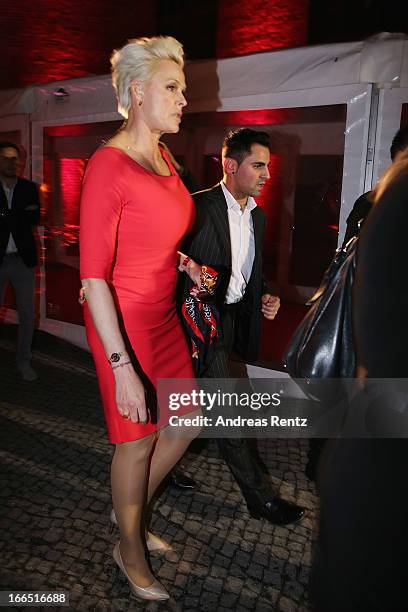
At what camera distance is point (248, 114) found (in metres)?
7.78

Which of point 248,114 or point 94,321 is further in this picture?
point 248,114

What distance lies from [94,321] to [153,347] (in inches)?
13.3

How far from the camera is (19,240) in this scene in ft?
17.0

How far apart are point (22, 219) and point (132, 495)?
376cm

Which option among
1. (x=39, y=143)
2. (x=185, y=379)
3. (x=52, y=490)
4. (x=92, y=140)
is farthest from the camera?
(x=92, y=140)

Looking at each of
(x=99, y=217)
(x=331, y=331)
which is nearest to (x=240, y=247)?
(x=99, y=217)

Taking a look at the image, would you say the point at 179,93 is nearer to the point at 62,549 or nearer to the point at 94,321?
the point at 94,321

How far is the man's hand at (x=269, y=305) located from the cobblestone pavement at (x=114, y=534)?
1.06 meters

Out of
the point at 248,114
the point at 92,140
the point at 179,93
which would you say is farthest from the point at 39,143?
the point at 179,93

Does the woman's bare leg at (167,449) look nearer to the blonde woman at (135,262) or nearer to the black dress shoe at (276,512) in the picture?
the blonde woman at (135,262)

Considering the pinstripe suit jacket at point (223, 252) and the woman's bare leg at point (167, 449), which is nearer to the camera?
the woman's bare leg at point (167, 449)

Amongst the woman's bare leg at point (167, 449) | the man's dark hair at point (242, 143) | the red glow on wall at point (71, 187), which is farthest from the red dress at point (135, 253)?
the red glow on wall at point (71, 187)

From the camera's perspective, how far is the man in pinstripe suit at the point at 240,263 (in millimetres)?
2938

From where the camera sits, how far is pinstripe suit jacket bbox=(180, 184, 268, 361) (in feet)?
10.2
